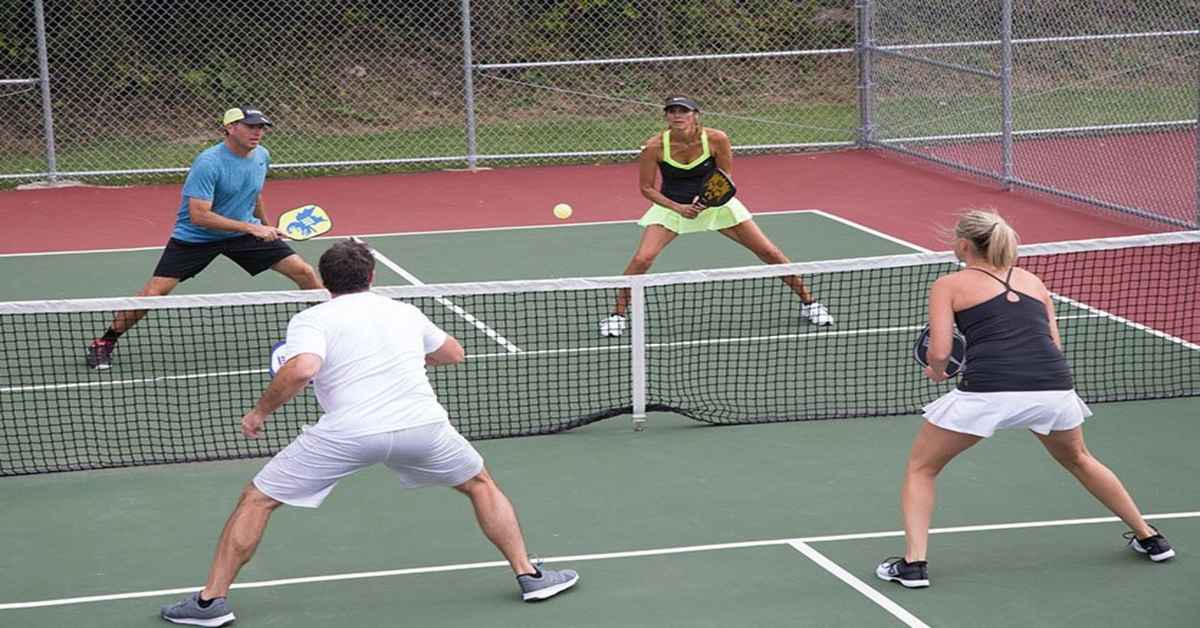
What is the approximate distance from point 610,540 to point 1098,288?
252 inches

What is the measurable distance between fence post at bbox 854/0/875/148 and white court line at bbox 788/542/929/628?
13592 millimetres

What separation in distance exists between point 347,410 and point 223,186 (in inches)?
190

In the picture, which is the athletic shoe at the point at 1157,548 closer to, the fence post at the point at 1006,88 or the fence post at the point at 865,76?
the fence post at the point at 1006,88

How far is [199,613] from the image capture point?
22.2 ft

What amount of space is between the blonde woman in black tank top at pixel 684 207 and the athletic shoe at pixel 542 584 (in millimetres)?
4729

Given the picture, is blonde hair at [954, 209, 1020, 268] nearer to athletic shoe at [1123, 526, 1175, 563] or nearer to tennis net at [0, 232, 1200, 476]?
athletic shoe at [1123, 526, 1175, 563]

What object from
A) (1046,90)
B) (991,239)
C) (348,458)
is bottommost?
(348,458)

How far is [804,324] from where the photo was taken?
1205 cm

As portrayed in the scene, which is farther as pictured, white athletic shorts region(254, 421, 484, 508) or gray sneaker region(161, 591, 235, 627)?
gray sneaker region(161, 591, 235, 627)

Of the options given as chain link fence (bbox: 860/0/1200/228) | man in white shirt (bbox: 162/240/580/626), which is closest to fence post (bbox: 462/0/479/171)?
chain link fence (bbox: 860/0/1200/228)

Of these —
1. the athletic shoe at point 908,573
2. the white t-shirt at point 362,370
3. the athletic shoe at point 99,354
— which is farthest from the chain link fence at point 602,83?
the white t-shirt at point 362,370

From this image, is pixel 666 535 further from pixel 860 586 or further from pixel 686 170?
pixel 686 170

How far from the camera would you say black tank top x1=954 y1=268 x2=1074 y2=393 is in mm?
6871

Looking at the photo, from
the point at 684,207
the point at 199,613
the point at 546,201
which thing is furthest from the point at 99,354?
the point at 546,201
